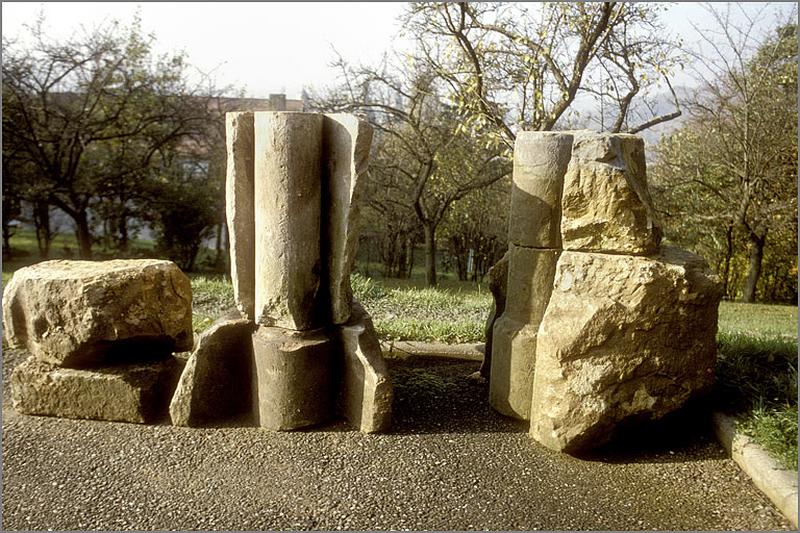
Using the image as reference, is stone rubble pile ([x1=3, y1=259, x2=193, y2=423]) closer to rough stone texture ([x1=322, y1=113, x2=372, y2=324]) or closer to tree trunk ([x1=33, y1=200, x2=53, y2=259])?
rough stone texture ([x1=322, y1=113, x2=372, y2=324])

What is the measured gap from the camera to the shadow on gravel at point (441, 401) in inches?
174

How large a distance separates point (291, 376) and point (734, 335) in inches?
169

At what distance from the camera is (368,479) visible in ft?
12.2

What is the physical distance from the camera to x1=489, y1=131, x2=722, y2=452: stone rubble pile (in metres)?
3.83

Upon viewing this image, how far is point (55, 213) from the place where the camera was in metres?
18.3

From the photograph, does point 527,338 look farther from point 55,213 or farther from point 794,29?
point 55,213

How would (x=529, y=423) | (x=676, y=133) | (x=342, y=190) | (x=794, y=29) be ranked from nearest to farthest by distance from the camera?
(x=342, y=190), (x=529, y=423), (x=794, y=29), (x=676, y=133)

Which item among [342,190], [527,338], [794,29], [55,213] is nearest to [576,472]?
[527,338]

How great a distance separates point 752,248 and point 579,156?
10598mm

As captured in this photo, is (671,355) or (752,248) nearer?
(671,355)

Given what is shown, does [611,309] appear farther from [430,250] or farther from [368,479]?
[430,250]

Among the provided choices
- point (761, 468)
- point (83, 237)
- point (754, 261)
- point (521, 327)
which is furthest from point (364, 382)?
point (754, 261)

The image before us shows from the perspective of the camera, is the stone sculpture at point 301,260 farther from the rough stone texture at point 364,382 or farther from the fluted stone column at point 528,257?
the fluted stone column at point 528,257

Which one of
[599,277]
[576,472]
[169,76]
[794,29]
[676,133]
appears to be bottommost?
[576,472]
